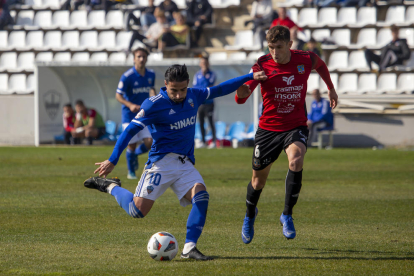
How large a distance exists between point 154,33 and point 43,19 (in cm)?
590

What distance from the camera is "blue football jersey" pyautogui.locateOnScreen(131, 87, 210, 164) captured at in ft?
16.3

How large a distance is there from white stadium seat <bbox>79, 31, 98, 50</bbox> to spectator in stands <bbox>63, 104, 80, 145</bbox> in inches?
161

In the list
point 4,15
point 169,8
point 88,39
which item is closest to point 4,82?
point 4,15

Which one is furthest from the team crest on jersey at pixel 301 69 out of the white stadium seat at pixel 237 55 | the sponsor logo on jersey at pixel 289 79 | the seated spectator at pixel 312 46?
the white stadium seat at pixel 237 55

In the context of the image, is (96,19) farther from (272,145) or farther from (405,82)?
(272,145)

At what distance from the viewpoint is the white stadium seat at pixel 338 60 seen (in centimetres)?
1928

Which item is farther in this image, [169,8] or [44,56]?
[44,56]

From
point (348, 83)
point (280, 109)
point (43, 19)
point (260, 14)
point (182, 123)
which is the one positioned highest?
point (43, 19)

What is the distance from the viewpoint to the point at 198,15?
2081cm

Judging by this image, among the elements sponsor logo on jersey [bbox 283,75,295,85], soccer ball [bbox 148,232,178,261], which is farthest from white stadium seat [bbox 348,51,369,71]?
soccer ball [bbox 148,232,178,261]

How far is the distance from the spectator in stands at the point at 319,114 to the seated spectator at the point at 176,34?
5650 mm

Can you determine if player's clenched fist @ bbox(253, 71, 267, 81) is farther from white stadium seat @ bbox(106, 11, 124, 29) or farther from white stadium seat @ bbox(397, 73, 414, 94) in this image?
white stadium seat @ bbox(106, 11, 124, 29)

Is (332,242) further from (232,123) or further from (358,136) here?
(232,123)

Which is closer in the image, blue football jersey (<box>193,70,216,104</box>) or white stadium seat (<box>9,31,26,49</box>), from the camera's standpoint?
blue football jersey (<box>193,70,216,104</box>)
